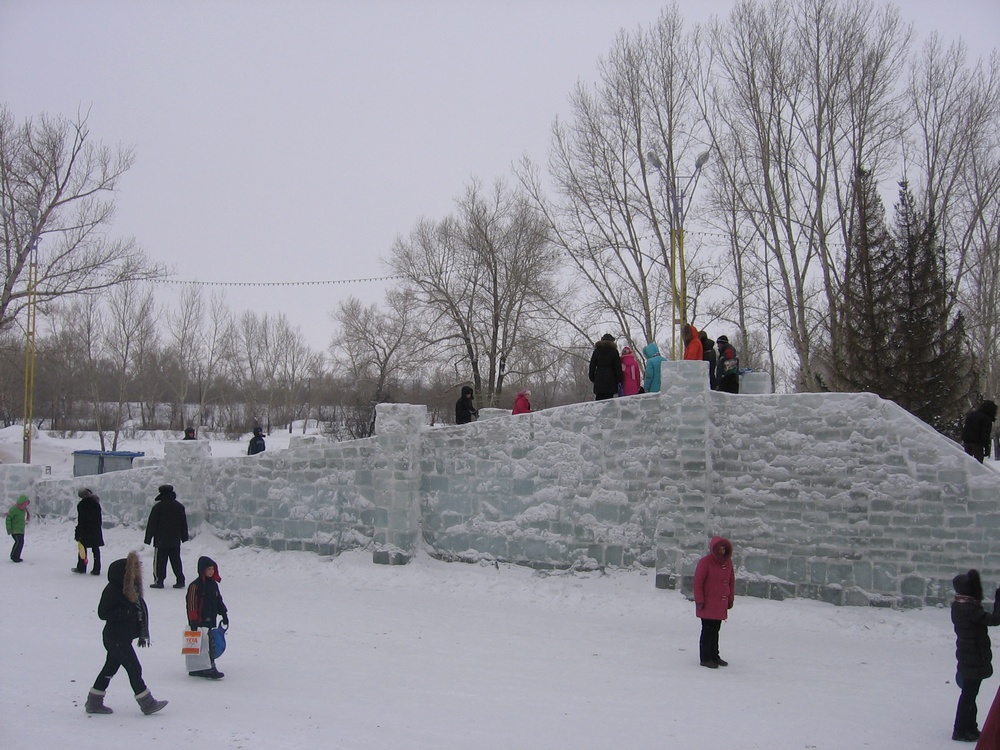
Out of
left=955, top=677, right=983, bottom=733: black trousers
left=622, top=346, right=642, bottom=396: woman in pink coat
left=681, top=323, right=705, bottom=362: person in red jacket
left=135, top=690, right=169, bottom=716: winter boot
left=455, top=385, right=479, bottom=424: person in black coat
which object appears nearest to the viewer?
left=135, top=690, right=169, bottom=716: winter boot

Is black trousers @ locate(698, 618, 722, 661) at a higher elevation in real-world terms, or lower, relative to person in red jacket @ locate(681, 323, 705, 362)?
lower

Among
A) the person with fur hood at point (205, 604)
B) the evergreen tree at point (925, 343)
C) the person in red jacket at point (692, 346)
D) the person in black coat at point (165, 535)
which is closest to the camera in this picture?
the person with fur hood at point (205, 604)

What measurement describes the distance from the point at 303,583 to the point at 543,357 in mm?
19188

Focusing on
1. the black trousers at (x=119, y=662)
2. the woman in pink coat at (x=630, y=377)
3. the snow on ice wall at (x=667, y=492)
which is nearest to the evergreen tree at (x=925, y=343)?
the snow on ice wall at (x=667, y=492)

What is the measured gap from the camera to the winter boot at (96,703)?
5.99 meters

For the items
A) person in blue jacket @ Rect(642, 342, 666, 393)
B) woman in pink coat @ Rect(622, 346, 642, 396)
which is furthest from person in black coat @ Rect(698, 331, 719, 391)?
woman in pink coat @ Rect(622, 346, 642, 396)

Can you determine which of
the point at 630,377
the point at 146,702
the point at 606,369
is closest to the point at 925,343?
the point at 630,377

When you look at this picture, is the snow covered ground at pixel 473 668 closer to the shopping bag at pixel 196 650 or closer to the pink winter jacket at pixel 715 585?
the shopping bag at pixel 196 650

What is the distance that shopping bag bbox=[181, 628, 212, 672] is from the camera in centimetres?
696

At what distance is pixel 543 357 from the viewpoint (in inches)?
1173

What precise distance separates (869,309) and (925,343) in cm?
142

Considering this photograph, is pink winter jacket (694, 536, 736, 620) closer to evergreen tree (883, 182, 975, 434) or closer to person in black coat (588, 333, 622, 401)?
person in black coat (588, 333, 622, 401)

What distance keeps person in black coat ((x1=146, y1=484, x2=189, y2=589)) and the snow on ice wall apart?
6.11 ft

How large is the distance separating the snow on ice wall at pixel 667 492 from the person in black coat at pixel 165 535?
6.11 feet
